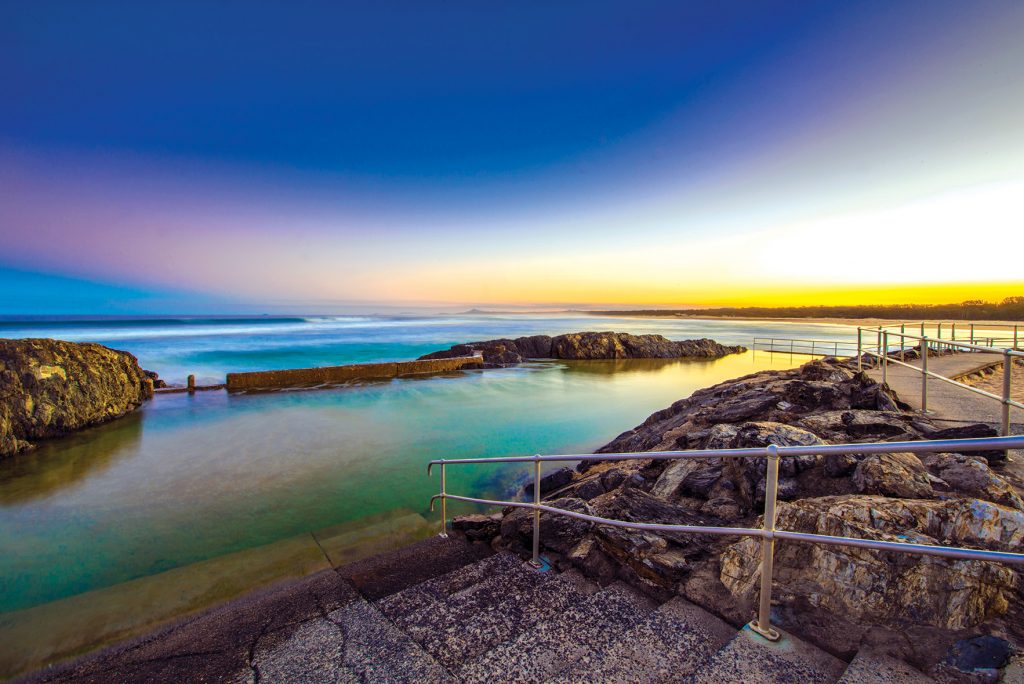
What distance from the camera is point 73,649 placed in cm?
339

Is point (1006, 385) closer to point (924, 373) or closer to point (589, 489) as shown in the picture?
point (924, 373)

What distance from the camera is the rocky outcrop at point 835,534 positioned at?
2.11 meters

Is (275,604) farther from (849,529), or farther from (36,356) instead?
(36,356)

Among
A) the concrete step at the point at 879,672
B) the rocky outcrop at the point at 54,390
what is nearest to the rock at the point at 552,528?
the concrete step at the point at 879,672

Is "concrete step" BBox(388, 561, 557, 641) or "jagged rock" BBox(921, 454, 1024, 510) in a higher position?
"jagged rock" BBox(921, 454, 1024, 510)

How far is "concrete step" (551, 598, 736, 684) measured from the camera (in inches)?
75.2

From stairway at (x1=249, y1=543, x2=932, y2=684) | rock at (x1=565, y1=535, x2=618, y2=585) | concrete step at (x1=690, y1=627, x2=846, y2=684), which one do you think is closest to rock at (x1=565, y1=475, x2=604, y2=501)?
rock at (x1=565, y1=535, x2=618, y2=585)

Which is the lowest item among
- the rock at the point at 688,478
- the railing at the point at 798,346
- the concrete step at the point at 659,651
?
the railing at the point at 798,346

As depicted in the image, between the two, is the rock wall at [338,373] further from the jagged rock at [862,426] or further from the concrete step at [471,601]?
the jagged rock at [862,426]

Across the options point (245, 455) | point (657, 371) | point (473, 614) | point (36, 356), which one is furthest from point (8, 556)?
point (657, 371)

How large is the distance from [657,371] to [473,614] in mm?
21842

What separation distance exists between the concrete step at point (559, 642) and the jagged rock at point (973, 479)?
2348 mm

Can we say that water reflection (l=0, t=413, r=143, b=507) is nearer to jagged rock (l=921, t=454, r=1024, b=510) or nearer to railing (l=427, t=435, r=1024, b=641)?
railing (l=427, t=435, r=1024, b=641)

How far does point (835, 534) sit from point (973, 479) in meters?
1.28
